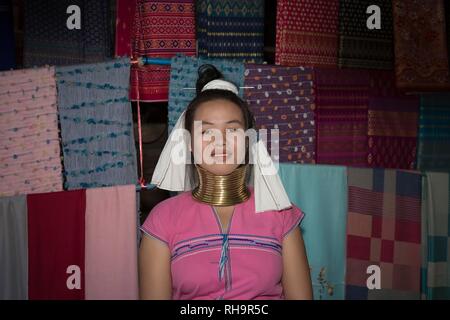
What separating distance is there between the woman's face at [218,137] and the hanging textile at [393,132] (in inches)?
51.3

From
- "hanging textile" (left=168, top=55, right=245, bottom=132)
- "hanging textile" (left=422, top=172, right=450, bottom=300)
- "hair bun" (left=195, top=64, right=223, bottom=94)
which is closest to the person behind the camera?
"hair bun" (left=195, top=64, right=223, bottom=94)

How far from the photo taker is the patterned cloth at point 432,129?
272 centimetres

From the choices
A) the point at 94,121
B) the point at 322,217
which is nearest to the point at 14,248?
the point at 94,121

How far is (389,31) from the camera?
8.88ft

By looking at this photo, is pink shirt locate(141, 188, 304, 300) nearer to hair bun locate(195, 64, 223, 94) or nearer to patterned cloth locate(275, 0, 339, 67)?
hair bun locate(195, 64, 223, 94)

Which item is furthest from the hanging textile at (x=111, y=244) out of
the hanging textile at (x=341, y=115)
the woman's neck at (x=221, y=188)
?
the hanging textile at (x=341, y=115)

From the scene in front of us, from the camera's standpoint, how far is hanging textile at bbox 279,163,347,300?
2490 millimetres

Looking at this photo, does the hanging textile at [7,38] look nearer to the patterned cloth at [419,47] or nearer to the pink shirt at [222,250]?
the pink shirt at [222,250]

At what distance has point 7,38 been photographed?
2.48m

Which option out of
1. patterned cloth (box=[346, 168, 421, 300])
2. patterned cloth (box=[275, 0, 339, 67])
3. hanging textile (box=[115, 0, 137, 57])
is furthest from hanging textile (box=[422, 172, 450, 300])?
hanging textile (box=[115, 0, 137, 57])

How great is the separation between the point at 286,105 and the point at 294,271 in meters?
1.21

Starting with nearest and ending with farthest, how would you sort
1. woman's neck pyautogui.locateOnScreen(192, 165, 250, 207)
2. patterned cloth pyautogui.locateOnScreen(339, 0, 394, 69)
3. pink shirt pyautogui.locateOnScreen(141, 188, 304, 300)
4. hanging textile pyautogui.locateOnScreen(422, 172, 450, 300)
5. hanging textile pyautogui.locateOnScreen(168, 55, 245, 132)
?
pink shirt pyautogui.locateOnScreen(141, 188, 304, 300) → woman's neck pyautogui.locateOnScreen(192, 165, 250, 207) → hanging textile pyautogui.locateOnScreen(168, 55, 245, 132) → hanging textile pyautogui.locateOnScreen(422, 172, 450, 300) → patterned cloth pyautogui.locateOnScreen(339, 0, 394, 69)

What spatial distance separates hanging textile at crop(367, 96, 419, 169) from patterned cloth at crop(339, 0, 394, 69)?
0.97 feet

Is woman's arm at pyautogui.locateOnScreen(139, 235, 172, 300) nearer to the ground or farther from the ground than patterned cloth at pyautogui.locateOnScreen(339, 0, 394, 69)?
nearer to the ground
